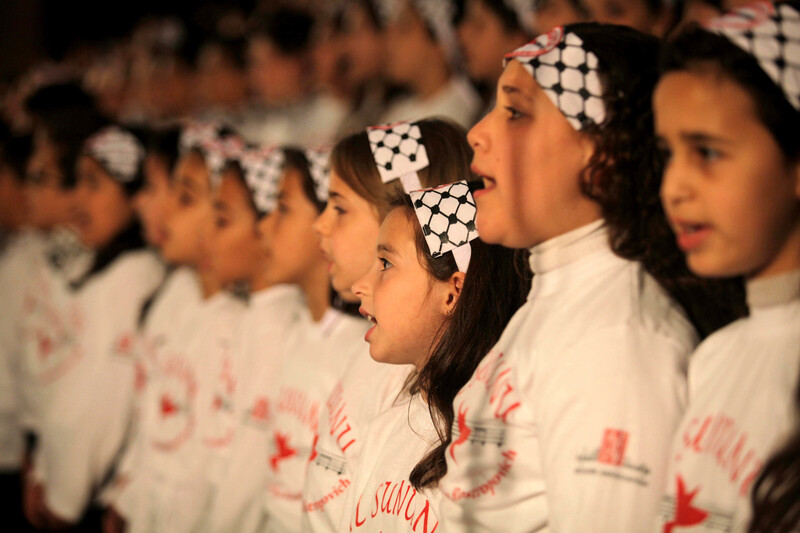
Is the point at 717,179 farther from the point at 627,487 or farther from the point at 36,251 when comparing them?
the point at 36,251

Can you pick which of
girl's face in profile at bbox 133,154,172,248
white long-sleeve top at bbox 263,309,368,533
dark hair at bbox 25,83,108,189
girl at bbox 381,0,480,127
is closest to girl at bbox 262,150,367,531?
white long-sleeve top at bbox 263,309,368,533

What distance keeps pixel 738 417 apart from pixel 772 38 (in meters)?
0.60

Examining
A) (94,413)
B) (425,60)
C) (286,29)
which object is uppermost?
(286,29)

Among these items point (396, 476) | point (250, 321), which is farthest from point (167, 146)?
point (396, 476)

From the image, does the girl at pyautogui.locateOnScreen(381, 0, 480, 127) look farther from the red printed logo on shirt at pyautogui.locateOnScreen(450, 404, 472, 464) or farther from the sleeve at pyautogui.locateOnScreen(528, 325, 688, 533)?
the sleeve at pyautogui.locateOnScreen(528, 325, 688, 533)

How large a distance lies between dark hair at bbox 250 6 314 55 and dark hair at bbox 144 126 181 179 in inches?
76.8

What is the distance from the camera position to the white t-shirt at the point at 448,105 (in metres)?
4.17

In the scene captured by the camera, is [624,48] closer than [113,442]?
Yes

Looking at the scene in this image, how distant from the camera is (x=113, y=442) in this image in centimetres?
383

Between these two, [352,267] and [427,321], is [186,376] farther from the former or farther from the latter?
[427,321]

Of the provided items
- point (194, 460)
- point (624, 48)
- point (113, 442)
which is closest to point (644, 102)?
point (624, 48)

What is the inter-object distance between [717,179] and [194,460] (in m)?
2.25

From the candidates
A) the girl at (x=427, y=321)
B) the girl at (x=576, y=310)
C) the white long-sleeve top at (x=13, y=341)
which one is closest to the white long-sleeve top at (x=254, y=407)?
the girl at (x=427, y=321)

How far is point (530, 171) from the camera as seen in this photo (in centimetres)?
171
